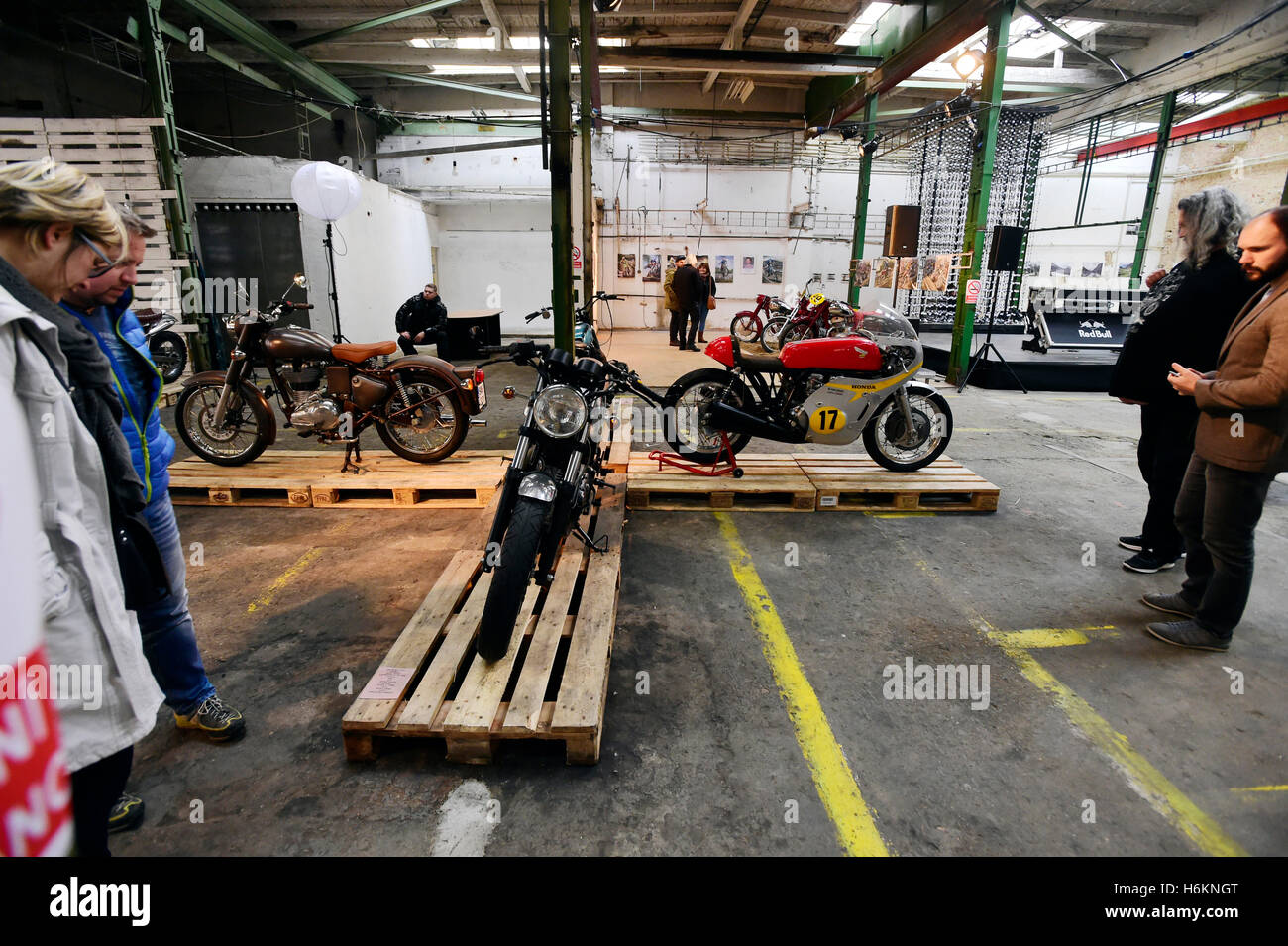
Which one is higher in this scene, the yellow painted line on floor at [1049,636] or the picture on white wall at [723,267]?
the picture on white wall at [723,267]

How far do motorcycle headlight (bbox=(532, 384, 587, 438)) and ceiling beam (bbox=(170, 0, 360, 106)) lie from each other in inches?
416

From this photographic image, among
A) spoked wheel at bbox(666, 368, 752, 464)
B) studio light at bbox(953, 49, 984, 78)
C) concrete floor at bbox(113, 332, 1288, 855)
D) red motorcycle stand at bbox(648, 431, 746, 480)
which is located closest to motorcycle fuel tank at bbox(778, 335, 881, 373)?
spoked wheel at bbox(666, 368, 752, 464)

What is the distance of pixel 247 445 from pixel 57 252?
13.5 ft

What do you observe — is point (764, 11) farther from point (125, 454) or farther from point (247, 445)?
point (125, 454)

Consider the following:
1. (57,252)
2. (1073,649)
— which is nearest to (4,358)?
(57,252)

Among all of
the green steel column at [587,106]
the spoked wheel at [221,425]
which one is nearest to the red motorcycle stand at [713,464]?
the spoked wheel at [221,425]

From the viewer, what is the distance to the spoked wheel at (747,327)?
33.0 feet

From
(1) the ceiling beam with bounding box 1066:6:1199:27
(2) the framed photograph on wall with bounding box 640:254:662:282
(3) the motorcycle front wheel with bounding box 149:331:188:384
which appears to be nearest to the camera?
(3) the motorcycle front wheel with bounding box 149:331:188:384

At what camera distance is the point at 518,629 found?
2.78 m

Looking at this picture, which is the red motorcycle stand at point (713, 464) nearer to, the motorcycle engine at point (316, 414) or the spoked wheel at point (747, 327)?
the motorcycle engine at point (316, 414)

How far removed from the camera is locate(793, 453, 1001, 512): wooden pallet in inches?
185

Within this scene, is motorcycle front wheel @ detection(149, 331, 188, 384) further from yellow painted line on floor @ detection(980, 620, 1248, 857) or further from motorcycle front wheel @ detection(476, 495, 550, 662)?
yellow painted line on floor @ detection(980, 620, 1248, 857)

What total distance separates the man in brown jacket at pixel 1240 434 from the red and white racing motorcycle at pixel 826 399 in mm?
1962

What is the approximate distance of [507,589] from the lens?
246cm
